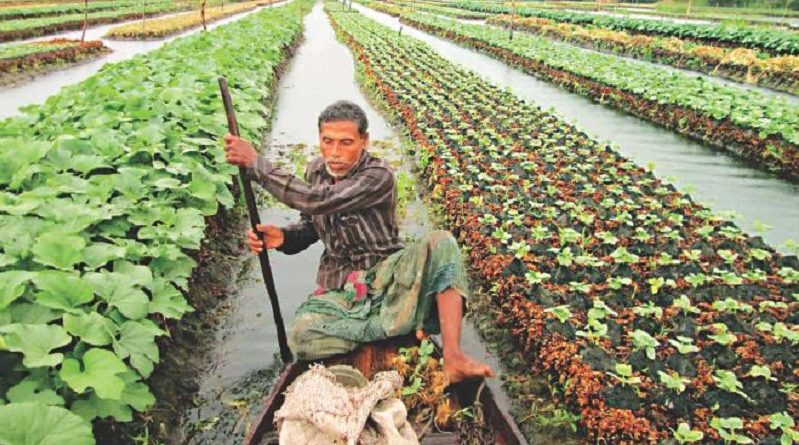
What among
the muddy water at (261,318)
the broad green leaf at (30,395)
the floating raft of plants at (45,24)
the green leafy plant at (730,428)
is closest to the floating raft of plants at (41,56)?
the floating raft of plants at (45,24)

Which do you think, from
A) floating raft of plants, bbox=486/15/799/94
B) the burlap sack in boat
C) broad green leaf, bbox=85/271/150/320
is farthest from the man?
floating raft of plants, bbox=486/15/799/94

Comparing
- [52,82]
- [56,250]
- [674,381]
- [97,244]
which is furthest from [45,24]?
[674,381]

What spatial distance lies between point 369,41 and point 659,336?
68.0 feet

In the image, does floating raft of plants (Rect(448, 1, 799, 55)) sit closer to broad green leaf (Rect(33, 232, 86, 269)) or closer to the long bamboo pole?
the long bamboo pole

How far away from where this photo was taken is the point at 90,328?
2795 mm

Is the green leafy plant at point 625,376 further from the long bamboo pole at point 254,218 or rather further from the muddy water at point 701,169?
the muddy water at point 701,169

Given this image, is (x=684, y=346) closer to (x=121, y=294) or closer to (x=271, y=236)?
(x=271, y=236)

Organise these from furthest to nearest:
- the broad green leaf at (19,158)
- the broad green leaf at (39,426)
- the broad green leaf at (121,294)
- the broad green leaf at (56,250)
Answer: the broad green leaf at (19,158)
the broad green leaf at (56,250)
the broad green leaf at (121,294)
the broad green leaf at (39,426)

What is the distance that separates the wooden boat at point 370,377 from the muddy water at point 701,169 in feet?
12.7

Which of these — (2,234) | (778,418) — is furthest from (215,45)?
(778,418)

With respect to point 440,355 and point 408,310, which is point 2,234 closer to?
point 408,310

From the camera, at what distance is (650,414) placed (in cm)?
320

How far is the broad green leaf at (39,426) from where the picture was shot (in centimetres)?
213

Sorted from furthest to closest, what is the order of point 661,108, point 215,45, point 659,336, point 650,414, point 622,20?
point 622,20, point 215,45, point 661,108, point 659,336, point 650,414
